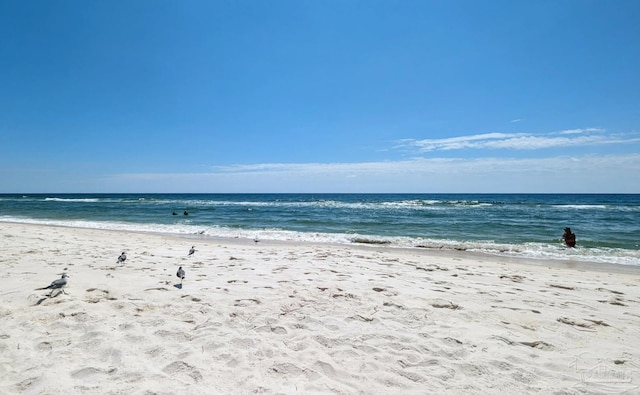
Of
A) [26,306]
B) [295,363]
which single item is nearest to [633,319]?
[295,363]

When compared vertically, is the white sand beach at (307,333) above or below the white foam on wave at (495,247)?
above

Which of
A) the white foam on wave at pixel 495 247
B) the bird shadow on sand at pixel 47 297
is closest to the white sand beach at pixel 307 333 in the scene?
the bird shadow on sand at pixel 47 297

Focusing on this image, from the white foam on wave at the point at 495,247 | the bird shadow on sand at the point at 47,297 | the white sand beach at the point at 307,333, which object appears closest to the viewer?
the white sand beach at the point at 307,333

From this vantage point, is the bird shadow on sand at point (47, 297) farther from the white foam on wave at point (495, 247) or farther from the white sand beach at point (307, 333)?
the white foam on wave at point (495, 247)

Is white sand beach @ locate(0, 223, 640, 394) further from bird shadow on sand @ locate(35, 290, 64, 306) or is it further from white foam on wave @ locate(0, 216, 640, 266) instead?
white foam on wave @ locate(0, 216, 640, 266)

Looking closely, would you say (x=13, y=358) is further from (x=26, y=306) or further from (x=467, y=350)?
(x=467, y=350)

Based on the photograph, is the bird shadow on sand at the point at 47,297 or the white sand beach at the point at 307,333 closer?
the white sand beach at the point at 307,333

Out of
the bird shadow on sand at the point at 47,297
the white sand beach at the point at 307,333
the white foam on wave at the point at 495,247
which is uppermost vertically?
the bird shadow on sand at the point at 47,297

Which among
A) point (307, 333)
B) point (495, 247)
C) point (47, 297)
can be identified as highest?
point (47, 297)

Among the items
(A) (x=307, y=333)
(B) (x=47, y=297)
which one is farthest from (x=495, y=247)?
(B) (x=47, y=297)

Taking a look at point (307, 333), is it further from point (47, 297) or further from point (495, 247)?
point (495, 247)

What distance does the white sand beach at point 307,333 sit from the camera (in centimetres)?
279

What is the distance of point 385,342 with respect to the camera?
3.52 m

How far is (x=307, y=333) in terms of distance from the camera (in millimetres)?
3691
